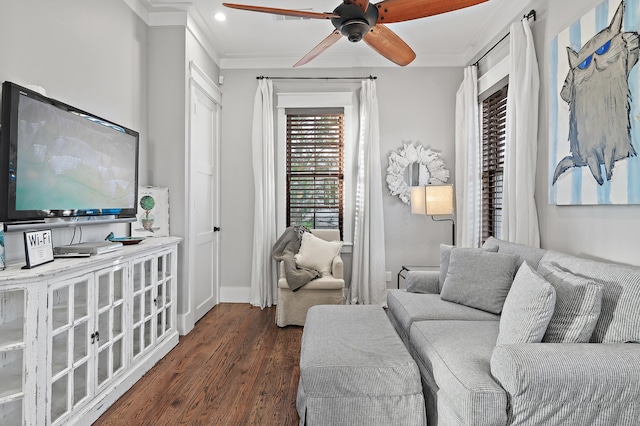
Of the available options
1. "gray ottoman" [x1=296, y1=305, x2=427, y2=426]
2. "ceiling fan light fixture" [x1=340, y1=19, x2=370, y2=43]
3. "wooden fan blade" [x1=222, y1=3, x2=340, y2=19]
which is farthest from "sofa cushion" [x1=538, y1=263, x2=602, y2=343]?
"wooden fan blade" [x1=222, y1=3, x2=340, y2=19]

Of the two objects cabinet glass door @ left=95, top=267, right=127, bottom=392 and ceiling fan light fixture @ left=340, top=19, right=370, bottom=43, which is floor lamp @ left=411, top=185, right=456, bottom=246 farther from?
cabinet glass door @ left=95, top=267, right=127, bottom=392

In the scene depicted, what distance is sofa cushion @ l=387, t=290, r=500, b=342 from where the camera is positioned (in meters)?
2.37

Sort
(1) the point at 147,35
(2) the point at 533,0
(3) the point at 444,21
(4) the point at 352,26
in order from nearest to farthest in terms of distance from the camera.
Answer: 1. (4) the point at 352,26
2. (2) the point at 533,0
3. (1) the point at 147,35
4. (3) the point at 444,21

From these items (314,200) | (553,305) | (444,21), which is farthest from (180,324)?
(444,21)

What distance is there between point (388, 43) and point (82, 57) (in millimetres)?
2052

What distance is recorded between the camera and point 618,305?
1599 mm

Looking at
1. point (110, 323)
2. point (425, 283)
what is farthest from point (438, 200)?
point (110, 323)

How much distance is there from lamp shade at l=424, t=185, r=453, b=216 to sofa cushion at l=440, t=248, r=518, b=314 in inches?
38.4

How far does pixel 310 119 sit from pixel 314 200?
0.97m

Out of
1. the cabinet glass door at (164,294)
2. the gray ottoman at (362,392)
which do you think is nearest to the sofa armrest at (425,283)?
the gray ottoman at (362,392)

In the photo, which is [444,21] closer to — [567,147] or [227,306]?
[567,147]

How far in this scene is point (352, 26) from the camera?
2.12m

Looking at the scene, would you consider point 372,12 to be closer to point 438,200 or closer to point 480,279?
point 480,279

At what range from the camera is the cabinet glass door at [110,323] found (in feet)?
6.84
